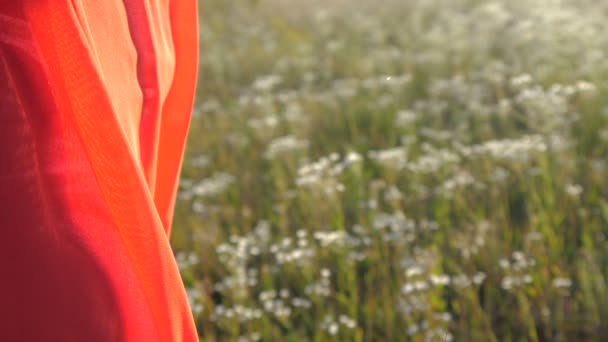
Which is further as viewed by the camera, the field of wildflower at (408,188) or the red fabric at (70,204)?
the field of wildflower at (408,188)

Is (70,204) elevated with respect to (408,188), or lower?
elevated

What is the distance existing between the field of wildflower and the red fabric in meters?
0.89

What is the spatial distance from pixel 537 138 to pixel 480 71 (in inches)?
57.2

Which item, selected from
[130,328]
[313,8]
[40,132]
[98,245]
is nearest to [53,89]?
[40,132]

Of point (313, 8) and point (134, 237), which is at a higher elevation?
point (313, 8)

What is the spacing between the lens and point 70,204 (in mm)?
1229

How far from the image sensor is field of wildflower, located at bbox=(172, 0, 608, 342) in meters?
2.45

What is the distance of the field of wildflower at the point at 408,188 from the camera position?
8.03ft

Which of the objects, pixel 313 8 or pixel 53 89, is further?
pixel 313 8

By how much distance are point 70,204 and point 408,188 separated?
2.08 metres

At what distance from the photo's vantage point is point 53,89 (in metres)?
1.20

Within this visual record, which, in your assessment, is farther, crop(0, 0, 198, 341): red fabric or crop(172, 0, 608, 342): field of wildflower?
crop(172, 0, 608, 342): field of wildflower

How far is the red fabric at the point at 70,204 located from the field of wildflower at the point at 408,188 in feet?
2.93

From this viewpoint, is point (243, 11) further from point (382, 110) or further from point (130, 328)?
point (130, 328)
